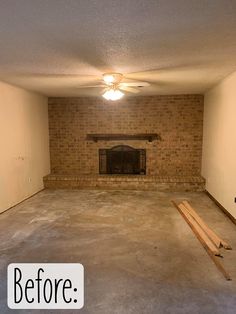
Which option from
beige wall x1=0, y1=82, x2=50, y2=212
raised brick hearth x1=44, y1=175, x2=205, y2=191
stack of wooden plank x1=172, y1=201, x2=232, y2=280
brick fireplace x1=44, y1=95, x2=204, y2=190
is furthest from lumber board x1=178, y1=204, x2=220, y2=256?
beige wall x1=0, y1=82, x2=50, y2=212

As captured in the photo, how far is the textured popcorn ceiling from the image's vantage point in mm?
1728

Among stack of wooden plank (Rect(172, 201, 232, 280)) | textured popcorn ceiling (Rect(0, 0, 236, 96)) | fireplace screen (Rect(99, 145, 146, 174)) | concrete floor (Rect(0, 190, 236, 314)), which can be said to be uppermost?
textured popcorn ceiling (Rect(0, 0, 236, 96))

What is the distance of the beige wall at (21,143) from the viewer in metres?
4.46

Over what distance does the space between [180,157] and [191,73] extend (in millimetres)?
2924

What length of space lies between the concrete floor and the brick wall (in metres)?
1.51

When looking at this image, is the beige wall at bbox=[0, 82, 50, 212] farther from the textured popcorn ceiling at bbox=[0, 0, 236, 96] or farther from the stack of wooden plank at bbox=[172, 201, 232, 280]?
the stack of wooden plank at bbox=[172, 201, 232, 280]

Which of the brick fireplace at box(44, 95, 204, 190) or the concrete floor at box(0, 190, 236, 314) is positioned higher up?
the brick fireplace at box(44, 95, 204, 190)

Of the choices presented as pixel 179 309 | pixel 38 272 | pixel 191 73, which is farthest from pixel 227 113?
pixel 38 272

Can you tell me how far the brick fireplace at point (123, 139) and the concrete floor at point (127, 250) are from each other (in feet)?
4.26

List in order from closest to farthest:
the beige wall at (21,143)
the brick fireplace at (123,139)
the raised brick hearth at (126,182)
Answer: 1. the beige wall at (21,143)
2. the raised brick hearth at (126,182)
3. the brick fireplace at (123,139)

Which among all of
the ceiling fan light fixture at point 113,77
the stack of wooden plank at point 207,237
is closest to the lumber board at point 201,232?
the stack of wooden plank at point 207,237

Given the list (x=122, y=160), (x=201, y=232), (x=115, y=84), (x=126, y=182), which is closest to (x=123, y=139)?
(x=122, y=160)

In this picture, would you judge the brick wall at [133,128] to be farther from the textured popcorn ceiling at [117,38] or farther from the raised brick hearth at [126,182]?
the textured popcorn ceiling at [117,38]

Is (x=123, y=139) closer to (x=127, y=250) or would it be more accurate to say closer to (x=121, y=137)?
(x=121, y=137)
